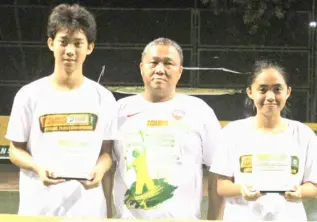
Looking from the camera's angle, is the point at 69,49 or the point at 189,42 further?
the point at 189,42

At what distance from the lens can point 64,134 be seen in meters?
2.68

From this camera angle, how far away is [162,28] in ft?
42.1

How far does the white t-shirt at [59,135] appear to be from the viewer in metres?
2.68

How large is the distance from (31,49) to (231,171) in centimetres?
1029

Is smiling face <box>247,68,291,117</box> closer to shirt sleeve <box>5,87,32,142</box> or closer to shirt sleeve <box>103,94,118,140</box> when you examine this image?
shirt sleeve <box>103,94,118,140</box>

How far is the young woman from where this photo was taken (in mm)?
2641

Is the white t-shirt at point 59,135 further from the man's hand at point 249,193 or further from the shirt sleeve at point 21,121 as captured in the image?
the man's hand at point 249,193

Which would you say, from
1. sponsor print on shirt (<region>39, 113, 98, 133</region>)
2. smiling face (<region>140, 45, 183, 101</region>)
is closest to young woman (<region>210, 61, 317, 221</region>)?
smiling face (<region>140, 45, 183, 101</region>)

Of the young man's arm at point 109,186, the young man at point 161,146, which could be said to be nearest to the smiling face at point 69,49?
the young man at point 161,146

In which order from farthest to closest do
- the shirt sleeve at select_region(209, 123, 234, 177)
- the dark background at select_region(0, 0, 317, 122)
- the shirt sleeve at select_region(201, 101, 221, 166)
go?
1. the dark background at select_region(0, 0, 317, 122)
2. the shirt sleeve at select_region(201, 101, 221, 166)
3. the shirt sleeve at select_region(209, 123, 234, 177)

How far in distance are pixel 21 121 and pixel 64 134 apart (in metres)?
0.23

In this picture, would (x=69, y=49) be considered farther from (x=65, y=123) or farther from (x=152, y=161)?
(x=152, y=161)

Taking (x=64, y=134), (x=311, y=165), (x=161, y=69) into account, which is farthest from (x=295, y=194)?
(x=64, y=134)

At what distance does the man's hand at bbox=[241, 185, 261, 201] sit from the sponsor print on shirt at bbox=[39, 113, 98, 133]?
80 centimetres
